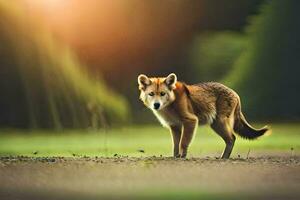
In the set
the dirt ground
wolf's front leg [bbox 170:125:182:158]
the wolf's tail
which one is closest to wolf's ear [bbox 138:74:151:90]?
wolf's front leg [bbox 170:125:182:158]

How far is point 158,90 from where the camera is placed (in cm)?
445

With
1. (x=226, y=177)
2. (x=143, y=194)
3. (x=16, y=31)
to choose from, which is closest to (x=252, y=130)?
(x=226, y=177)

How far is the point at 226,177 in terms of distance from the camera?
14.3ft

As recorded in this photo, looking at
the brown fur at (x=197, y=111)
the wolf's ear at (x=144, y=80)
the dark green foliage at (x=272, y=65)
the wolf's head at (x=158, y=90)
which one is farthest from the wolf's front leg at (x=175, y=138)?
the dark green foliage at (x=272, y=65)

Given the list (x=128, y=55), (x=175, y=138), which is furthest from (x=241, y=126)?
(x=128, y=55)

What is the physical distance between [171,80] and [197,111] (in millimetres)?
232

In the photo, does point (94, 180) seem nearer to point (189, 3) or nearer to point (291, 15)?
point (189, 3)

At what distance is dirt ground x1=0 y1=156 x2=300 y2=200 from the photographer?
4352mm

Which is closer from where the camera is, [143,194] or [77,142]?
[143,194]

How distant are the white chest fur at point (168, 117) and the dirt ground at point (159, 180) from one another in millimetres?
205

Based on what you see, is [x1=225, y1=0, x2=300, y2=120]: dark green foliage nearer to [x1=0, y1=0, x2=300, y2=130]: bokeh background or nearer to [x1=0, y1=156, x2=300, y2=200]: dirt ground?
[x1=0, y1=0, x2=300, y2=130]: bokeh background

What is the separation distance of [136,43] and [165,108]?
47 centimetres

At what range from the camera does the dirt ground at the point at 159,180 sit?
4.35 metres

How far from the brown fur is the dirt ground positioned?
0.54 feet
